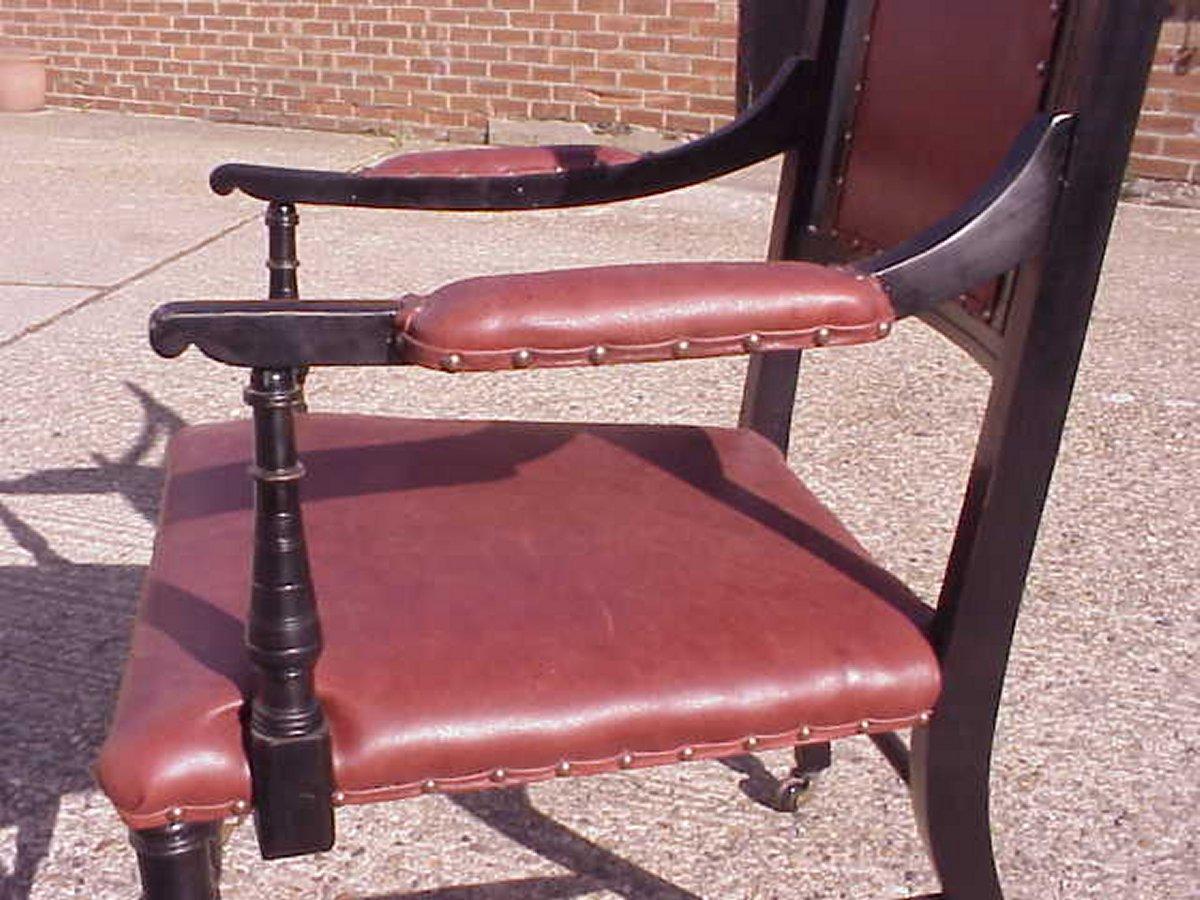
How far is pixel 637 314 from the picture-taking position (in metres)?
0.93

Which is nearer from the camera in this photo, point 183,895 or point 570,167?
point 183,895

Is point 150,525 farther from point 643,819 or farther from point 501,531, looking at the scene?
point 501,531

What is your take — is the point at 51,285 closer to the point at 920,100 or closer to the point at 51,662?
the point at 51,662

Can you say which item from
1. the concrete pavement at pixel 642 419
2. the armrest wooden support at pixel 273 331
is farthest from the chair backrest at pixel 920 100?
the concrete pavement at pixel 642 419

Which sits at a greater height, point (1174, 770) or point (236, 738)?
point (236, 738)

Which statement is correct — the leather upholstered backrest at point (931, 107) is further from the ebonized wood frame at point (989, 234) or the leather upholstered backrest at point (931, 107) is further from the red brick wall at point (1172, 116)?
the red brick wall at point (1172, 116)

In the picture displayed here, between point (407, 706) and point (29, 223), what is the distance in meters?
4.06

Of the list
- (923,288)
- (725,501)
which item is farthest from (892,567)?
(923,288)

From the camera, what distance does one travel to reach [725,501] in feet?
4.53

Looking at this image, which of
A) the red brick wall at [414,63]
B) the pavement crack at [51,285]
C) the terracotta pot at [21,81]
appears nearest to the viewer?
the pavement crack at [51,285]

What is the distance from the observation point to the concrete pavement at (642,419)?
1.69 metres

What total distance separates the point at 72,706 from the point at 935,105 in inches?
56.0

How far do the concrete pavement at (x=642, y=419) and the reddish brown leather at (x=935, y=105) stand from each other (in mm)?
789

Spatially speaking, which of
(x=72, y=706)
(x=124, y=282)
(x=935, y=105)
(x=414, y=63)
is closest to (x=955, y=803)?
(x=935, y=105)
